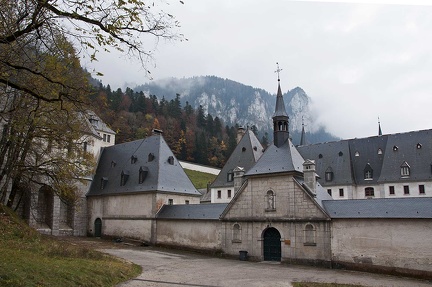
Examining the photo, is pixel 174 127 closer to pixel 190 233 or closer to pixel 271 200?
pixel 190 233

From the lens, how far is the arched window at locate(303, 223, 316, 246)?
2258 cm

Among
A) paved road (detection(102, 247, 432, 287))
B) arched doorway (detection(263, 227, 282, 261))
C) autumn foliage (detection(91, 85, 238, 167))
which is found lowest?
paved road (detection(102, 247, 432, 287))

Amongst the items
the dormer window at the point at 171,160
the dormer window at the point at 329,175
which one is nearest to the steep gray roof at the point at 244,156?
the dormer window at the point at 329,175

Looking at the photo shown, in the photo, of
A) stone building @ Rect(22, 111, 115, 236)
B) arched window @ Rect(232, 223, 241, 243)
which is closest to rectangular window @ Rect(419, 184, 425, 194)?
arched window @ Rect(232, 223, 241, 243)

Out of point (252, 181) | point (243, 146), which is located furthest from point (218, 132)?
point (252, 181)

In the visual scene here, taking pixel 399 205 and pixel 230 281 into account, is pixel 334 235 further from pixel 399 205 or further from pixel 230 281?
pixel 230 281

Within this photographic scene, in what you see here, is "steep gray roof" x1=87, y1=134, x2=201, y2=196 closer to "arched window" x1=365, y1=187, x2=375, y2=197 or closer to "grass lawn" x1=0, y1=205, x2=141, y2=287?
"grass lawn" x1=0, y1=205, x2=141, y2=287

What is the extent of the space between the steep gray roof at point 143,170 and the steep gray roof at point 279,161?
1150 centimetres

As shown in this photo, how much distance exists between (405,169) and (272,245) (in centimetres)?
2857

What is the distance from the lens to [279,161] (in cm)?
2539

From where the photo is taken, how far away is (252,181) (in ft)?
84.7

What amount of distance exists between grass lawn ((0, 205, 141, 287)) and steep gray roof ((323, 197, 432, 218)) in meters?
12.2

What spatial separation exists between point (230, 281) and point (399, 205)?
10769 mm

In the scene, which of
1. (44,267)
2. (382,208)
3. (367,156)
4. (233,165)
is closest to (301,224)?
(382,208)
